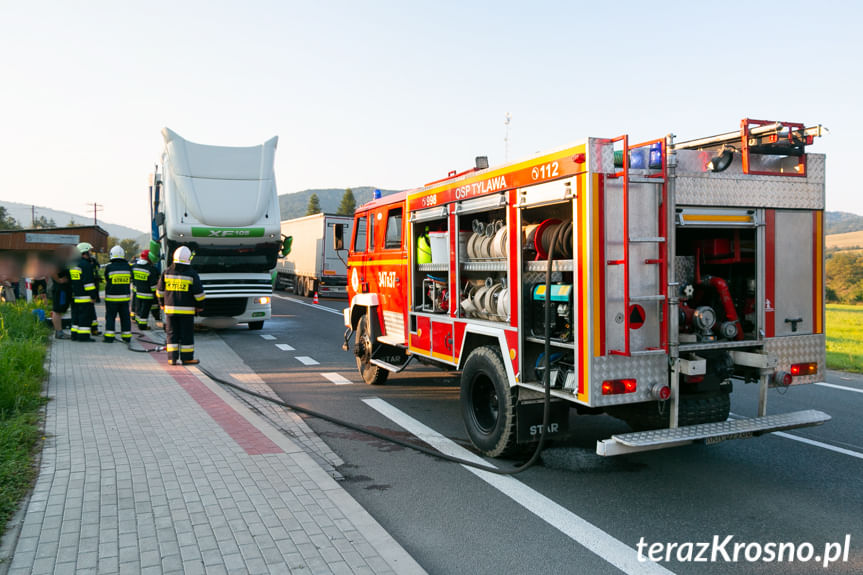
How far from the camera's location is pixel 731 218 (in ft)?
16.5

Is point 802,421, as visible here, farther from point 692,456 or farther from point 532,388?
point 532,388

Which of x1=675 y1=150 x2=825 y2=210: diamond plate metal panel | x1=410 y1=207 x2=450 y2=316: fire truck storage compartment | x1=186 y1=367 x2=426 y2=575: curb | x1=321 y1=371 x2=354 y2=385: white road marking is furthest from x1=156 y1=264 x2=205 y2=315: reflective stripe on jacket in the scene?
x1=675 y1=150 x2=825 y2=210: diamond plate metal panel

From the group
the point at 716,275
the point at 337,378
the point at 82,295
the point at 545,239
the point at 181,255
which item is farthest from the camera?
the point at 82,295

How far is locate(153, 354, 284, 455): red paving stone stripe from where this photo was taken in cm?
585

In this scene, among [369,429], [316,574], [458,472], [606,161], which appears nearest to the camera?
[316,574]

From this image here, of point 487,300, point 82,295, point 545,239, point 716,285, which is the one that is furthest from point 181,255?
point 716,285

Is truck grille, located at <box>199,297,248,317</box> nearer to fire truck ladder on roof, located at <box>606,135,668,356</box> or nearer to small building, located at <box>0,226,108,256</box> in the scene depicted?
small building, located at <box>0,226,108,256</box>

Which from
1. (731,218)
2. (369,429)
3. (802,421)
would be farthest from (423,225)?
(802,421)

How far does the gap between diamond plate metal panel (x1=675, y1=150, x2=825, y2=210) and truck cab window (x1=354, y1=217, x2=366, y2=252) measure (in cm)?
537

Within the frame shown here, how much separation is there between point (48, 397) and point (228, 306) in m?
7.09

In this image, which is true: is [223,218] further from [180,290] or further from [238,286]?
[180,290]

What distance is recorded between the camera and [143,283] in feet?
46.7

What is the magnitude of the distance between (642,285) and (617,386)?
74 cm

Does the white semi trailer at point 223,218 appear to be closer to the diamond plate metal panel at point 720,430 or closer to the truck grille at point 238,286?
the truck grille at point 238,286
